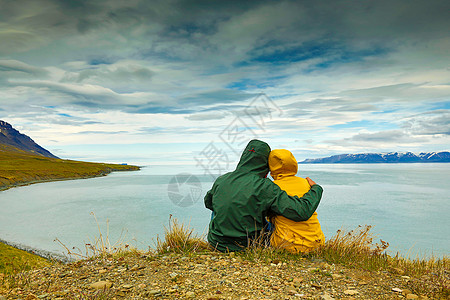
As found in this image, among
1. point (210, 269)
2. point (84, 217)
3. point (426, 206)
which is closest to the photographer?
point (210, 269)

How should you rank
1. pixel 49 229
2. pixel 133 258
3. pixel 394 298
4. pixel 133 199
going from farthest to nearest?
pixel 133 199
pixel 49 229
pixel 133 258
pixel 394 298

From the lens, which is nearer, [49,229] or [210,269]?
[210,269]

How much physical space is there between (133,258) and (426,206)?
31.5 metres

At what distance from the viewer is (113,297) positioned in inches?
138

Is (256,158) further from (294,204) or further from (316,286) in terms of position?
(316,286)

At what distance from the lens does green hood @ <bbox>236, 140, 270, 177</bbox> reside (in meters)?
4.62

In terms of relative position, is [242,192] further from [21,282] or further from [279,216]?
[21,282]

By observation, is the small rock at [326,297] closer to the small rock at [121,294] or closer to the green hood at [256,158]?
the green hood at [256,158]

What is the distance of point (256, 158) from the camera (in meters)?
4.63

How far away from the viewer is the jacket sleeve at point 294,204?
417 cm

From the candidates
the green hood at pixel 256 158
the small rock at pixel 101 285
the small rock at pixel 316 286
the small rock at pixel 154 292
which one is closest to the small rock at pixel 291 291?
the small rock at pixel 316 286

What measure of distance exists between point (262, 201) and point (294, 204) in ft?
1.61

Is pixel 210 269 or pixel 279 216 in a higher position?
pixel 279 216

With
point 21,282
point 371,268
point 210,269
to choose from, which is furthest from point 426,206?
point 21,282
